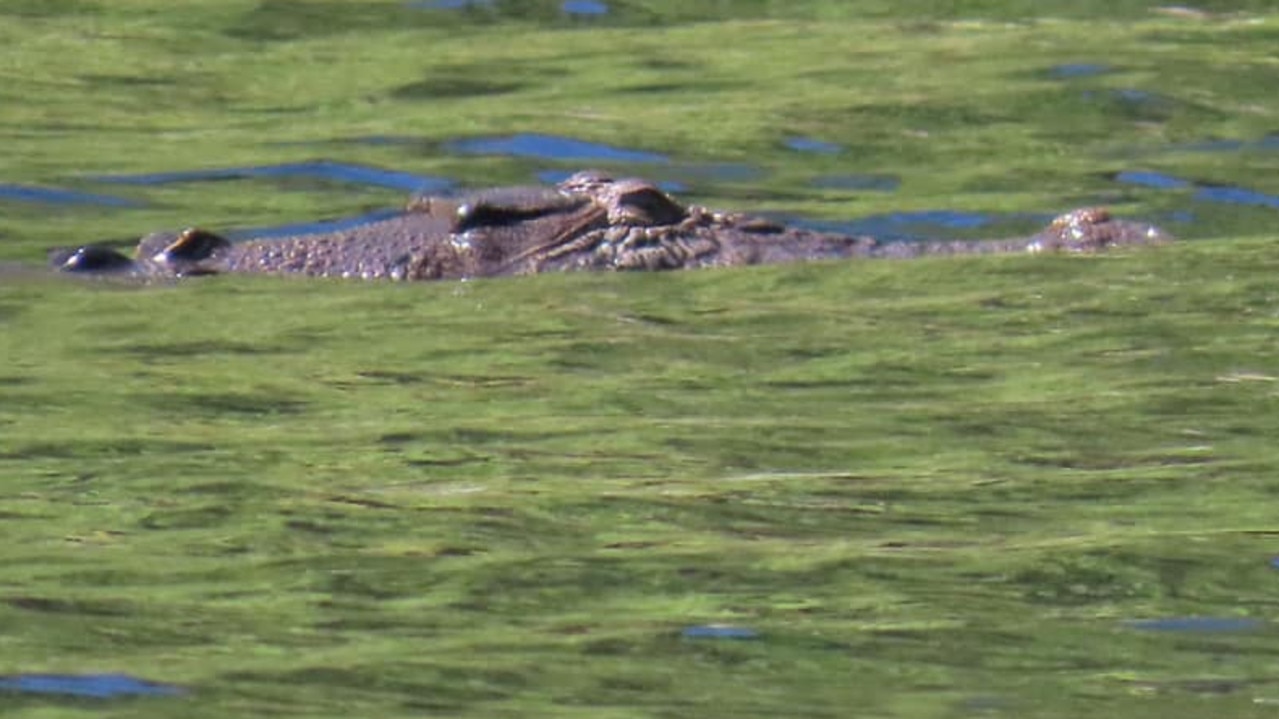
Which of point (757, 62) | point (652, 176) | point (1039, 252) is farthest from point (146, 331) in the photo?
point (757, 62)

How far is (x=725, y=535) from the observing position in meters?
7.54

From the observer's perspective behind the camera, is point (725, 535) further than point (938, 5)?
No

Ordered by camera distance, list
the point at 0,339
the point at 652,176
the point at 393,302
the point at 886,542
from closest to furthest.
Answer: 1. the point at 886,542
2. the point at 0,339
3. the point at 393,302
4. the point at 652,176

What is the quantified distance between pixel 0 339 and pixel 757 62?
11754 mm

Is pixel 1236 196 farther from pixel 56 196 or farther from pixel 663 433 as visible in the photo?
Answer: pixel 663 433

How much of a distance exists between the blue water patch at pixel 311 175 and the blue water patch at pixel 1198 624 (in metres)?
11.0

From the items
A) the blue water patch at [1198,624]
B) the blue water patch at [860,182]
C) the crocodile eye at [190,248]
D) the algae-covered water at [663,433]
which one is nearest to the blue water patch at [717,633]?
the algae-covered water at [663,433]

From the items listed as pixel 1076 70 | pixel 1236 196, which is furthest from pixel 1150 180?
pixel 1076 70

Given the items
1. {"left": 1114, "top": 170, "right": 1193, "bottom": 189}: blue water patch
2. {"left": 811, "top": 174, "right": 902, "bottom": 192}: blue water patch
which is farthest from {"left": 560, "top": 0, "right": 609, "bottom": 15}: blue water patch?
{"left": 1114, "top": 170, "right": 1193, "bottom": 189}: blue water patch

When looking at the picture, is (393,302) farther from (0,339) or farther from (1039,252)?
(1039,252)

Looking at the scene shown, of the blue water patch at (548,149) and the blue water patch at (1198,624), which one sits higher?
the blue water patch at (1198,624)

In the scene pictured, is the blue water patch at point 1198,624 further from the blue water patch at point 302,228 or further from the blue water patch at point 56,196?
the blue water patch at point 56,196

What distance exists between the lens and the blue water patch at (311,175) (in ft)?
57.8

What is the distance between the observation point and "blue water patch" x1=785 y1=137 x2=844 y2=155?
19031 mm
